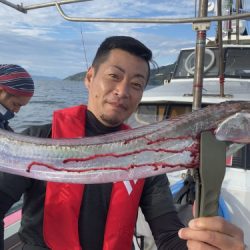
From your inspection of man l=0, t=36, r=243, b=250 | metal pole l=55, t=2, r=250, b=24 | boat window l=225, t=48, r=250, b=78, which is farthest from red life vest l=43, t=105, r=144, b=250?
boat window l=225, t=48, r=250, b=78

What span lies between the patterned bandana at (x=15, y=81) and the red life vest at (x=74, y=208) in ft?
4.87

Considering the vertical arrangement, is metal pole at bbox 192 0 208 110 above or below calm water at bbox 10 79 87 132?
below

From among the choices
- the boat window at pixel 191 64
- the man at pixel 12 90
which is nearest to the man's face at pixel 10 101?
the man at pixel 12 90

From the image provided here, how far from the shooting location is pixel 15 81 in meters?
4.30

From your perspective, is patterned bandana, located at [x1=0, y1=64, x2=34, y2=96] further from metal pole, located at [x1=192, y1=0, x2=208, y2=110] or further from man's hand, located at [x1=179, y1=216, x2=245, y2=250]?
man's hand, located at [x1=179, y1=216, x2=245, y2=250]

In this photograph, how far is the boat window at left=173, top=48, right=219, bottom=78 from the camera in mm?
7522

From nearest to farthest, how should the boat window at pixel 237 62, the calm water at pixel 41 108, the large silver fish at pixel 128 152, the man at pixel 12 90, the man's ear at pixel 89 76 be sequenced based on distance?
the large silver fish at pixel 128 152, the man's ear at pixel 89 76, the man at pixel 12 90, the boat window at pixel 237 62, the calm water at pixel 41 108

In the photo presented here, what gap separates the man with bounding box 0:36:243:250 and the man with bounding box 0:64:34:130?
4.87 ft

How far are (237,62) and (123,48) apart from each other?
19.2ft

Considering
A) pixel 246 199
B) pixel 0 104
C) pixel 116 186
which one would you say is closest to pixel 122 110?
pixel 116 186

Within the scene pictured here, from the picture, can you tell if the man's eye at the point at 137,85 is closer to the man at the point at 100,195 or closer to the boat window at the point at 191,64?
the man at the point at 100,195

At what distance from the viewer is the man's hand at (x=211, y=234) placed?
5.27 feet

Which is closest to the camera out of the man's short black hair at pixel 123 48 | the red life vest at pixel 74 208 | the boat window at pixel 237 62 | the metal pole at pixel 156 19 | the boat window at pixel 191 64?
the metal pole at pixel 156 19

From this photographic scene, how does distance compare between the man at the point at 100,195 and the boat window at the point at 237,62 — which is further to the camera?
the boat window at the point at 237,62
